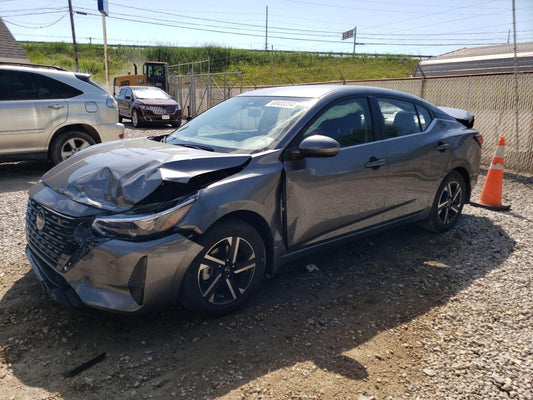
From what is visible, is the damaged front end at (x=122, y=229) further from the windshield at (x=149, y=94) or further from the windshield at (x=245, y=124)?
the windshield at (x=149, y=94)

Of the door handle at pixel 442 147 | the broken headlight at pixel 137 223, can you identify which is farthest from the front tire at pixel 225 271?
the door handle at pixel 442 147

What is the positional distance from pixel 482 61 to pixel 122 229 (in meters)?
→ 15.7

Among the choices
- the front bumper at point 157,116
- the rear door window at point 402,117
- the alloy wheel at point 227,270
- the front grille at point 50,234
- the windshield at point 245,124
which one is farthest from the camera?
the front bumper at point 157,116

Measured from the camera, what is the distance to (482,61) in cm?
1484

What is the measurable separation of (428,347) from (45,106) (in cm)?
672

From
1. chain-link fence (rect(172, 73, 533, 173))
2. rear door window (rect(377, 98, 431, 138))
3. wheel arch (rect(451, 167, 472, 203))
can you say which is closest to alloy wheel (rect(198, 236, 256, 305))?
rear door window (rect(377, 98, 431, 138))

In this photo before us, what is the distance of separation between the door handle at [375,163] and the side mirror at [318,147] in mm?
673

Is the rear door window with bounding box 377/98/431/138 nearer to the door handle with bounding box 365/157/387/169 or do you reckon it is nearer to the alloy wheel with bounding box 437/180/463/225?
the door handle with bounding box 365/157/387/169

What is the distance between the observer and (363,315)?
321cm

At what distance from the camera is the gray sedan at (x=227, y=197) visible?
2.60 metres

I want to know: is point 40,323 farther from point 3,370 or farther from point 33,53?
point 33,53

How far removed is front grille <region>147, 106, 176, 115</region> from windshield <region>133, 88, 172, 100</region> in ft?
2.45

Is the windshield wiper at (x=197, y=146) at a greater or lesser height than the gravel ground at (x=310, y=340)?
greater

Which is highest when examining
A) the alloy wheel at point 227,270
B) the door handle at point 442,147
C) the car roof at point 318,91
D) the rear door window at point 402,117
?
the car roof at point 318,91
